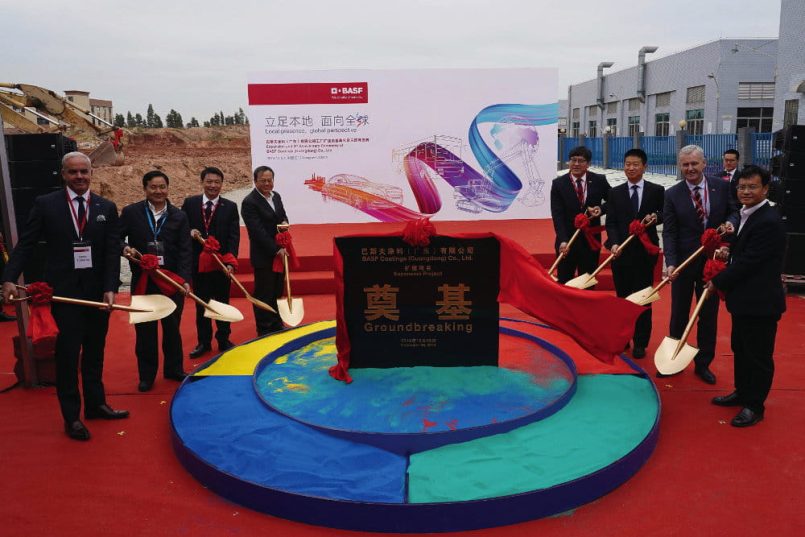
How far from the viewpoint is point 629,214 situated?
15.1 ft

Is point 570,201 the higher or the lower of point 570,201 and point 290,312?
the higher

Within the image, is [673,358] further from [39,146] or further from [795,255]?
[39,146]

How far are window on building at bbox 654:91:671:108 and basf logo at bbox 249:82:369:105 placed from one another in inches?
792

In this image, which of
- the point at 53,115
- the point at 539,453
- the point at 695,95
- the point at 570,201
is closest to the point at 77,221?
the point at 539,453

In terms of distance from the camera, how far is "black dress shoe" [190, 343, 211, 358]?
4918mm

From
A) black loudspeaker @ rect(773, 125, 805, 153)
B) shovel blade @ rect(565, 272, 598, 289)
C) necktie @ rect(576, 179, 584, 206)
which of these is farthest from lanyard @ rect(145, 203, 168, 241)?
black loudspeaker @ rect(773, 125, 805, 153)

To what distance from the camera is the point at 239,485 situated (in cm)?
278

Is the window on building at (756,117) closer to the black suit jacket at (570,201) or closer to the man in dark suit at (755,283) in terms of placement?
the black suit jacket at (570,201)

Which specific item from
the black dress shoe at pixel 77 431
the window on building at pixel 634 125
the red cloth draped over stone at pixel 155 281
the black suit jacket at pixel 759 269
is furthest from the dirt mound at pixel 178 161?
the window on building at pixel 634 125

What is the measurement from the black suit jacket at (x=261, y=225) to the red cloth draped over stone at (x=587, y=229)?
241cm

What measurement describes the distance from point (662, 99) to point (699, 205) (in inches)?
974

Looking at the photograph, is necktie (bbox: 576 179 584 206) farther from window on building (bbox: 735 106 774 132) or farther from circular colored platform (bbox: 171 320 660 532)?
window on building (bbox: 735 106 774 132)

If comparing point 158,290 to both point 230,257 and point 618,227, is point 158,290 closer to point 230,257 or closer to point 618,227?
point 230,257

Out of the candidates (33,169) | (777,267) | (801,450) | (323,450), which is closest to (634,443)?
(801,450)
